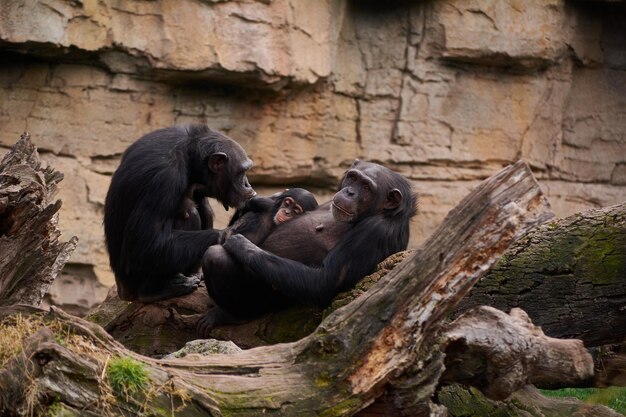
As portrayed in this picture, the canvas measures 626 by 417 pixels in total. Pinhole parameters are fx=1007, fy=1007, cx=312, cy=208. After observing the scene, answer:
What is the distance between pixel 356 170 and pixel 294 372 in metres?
3.05

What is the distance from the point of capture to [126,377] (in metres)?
5.02

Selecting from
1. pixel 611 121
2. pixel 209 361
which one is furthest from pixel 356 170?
pixel 611 121

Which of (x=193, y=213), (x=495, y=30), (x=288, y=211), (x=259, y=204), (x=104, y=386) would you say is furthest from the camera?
(x=495, y=30)

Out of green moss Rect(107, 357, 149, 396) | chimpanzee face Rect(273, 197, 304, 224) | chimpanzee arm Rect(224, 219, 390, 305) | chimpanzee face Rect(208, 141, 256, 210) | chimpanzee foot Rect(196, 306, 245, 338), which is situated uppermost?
chimpanzee face Rect(208, 141, 256, 210)

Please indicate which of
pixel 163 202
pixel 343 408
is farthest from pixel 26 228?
pixel 343 408

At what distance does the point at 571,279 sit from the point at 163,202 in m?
3.27

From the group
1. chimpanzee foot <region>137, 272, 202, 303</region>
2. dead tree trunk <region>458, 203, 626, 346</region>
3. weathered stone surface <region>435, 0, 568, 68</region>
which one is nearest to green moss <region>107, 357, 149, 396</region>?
dead tree trunk <region>458, 203, 626, 346</region>

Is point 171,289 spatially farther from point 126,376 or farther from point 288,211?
point 126,376

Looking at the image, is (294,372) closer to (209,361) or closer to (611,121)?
(209,361)

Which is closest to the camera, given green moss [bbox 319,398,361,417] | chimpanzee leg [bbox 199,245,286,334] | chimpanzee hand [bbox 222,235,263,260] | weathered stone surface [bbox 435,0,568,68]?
green moss [bbox 319,398,361,417]

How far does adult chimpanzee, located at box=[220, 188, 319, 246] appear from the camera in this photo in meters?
8.44

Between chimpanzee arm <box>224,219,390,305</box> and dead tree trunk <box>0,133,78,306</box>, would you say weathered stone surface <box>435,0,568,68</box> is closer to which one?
chimpanzee arm <box>224,219,390,305</box>

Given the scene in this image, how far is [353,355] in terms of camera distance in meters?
5.23

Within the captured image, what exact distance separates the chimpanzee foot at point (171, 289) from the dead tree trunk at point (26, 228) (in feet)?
3.56
